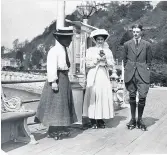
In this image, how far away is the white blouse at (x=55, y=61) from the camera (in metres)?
4.12

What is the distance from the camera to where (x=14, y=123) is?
13.4 ft

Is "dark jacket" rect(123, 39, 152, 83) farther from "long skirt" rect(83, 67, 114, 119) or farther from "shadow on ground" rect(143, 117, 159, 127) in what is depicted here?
"shadow on ground" rect(143, 117, 159, 127)

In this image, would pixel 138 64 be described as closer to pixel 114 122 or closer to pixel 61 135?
pixel 114 122

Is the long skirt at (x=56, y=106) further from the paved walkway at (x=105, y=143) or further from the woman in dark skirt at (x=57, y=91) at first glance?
the paved walkway at (x=105, y=143)

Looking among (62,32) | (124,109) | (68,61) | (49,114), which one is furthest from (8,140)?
(124,109)

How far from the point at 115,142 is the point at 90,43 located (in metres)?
3.61

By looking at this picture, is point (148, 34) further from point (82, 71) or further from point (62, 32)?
point (62, 32)

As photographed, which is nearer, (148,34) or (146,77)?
(146,77)

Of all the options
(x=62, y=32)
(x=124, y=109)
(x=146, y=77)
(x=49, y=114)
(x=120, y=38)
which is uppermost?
(x=120, y=38)

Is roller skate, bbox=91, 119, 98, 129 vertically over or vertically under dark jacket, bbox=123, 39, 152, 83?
under

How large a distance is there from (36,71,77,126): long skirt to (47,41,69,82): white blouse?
136mm

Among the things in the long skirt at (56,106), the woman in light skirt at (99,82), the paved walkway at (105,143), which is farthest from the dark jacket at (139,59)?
the long skirt at (56,106)

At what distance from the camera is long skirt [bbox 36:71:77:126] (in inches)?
165

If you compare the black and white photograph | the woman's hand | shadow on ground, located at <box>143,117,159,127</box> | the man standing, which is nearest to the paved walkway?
the black and white photograph
